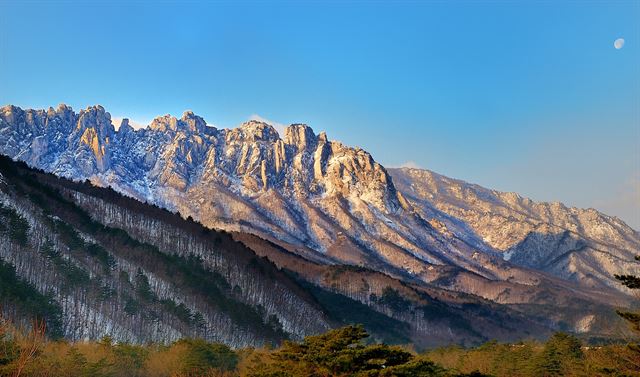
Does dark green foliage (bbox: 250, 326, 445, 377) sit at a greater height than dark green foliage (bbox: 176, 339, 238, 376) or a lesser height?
greater

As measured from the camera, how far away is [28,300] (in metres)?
187

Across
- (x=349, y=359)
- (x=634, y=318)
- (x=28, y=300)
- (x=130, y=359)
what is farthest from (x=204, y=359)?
(x=28, y=300)

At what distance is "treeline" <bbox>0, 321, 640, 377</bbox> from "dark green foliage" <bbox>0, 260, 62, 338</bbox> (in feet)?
177

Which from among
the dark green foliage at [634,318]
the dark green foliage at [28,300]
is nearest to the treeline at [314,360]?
the dark green foliage at [634,318]

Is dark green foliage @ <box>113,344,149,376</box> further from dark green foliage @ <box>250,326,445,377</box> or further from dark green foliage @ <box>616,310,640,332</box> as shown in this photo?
dark green foliage @ <box>616,310,640,332</box>

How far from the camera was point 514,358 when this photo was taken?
453ft

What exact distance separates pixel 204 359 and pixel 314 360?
263 feet

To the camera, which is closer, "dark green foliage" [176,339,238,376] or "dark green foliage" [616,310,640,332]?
"dark green foliage" [616,310,640,332]

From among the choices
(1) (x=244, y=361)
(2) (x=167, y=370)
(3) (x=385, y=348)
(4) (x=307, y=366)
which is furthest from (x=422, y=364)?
(1) (x=244, y=361)

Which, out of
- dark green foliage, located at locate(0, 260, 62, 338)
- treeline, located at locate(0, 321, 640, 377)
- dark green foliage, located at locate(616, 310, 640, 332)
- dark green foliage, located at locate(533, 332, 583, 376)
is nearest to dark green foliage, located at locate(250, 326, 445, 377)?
treeline, located at locate(0, 321, 640, 377)

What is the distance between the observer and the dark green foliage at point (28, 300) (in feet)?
595

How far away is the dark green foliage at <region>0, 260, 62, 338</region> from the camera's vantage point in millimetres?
181375

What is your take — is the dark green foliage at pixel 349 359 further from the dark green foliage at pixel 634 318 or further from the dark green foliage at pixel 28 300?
the dark green foliage at pixel 28 300

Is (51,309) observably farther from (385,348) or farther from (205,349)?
(385,348)
